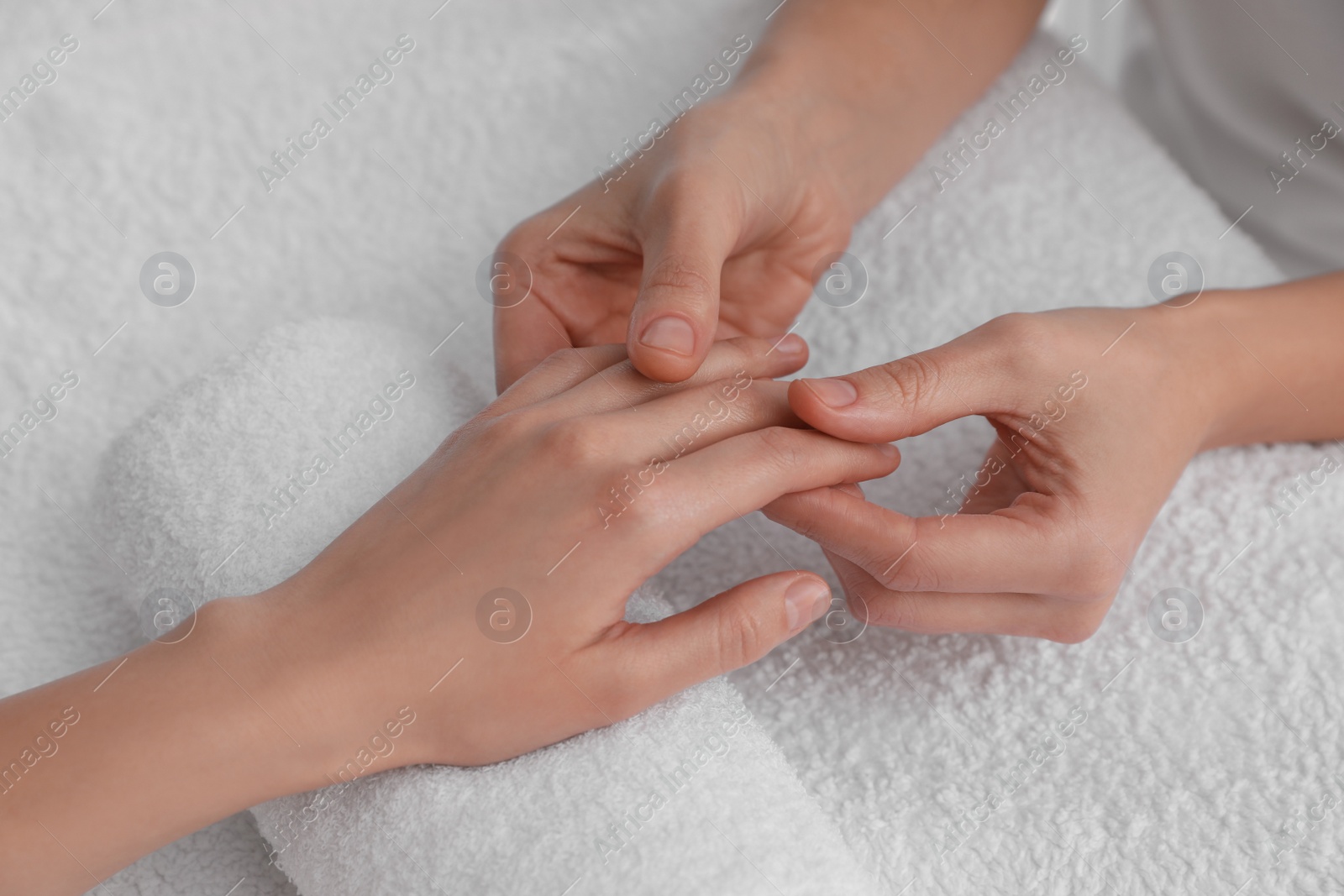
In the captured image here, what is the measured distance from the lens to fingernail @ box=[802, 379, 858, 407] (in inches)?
27.6

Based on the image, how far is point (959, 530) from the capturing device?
70cm

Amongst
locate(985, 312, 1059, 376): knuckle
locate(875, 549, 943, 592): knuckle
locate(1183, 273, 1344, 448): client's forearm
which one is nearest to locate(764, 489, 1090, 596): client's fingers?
locate(875, 549, 943, 592): knuckle

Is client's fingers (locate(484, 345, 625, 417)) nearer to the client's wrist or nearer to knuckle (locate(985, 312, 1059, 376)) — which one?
knuckle (locate(985, 312, 1059, 376))

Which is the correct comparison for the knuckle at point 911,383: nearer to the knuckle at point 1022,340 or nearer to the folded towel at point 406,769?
the knuckle at point 1022,340

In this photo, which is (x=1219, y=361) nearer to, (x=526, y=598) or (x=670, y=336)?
(x=670, y=336)

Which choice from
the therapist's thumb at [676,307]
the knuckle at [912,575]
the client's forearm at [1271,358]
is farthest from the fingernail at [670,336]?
the client's forearm at [1271,358]

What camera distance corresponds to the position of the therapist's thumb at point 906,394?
703mm

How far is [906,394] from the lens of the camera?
2.35 ft

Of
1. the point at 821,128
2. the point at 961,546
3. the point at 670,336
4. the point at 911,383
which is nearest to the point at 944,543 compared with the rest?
the point at 961,546

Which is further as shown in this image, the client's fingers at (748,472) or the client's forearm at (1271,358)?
the client's forearm at (1271,358)

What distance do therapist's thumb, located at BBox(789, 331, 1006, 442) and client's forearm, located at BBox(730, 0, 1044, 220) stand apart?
326 mm

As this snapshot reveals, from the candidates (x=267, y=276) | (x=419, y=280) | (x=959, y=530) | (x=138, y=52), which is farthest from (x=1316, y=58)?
(x=138, y=52)

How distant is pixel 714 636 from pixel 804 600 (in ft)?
0.23

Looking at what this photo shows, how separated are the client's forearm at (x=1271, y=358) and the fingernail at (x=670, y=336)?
42cm
